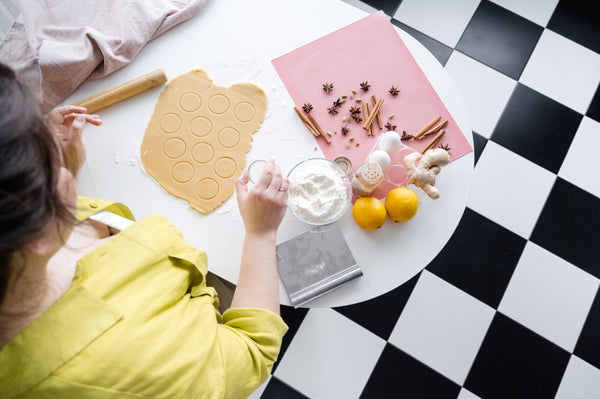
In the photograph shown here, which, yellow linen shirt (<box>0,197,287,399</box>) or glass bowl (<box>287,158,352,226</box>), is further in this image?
glass bowl (<box>287,158,352,226</box>)

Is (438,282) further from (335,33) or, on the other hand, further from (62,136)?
(62,136)

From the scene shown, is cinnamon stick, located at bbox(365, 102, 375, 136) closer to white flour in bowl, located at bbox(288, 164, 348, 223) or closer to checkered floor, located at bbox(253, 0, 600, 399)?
white flour in bowl, located at bbox(288, 164, 348, 223)

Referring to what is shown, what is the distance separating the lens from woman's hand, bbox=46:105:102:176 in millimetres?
871

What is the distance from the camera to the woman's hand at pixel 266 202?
81 cm

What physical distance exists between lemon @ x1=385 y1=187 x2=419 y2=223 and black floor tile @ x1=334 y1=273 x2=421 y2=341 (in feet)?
2.18

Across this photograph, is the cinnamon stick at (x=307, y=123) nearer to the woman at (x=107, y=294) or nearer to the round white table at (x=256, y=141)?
the round white table at (x=256, y=141)

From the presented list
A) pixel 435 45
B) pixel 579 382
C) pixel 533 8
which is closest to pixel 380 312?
pixel 579 382

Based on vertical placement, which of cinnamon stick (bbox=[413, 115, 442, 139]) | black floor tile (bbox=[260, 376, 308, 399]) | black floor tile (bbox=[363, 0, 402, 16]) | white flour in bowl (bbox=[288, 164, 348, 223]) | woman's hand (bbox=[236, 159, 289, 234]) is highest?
black floor tile (bbox=[363, 0, 402, 16])

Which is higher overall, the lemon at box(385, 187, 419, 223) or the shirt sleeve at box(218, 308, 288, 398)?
the lemon at box(385, 187, 419, 223)

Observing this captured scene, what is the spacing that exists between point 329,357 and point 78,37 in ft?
3.97

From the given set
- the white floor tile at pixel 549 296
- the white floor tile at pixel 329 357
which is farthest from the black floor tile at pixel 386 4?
the white floor tile at pixel 329 357

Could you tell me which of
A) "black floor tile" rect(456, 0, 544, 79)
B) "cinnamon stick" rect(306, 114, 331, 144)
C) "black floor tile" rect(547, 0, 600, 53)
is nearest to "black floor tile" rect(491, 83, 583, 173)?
"black floor tile" rect(456, 0, 544, 79)

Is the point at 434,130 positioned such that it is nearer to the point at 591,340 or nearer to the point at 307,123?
the point at 307,123

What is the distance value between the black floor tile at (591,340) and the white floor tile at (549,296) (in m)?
0.02
